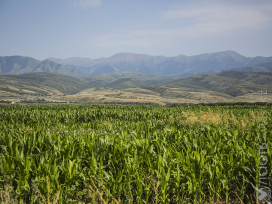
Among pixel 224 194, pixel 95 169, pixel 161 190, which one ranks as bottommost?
pixel 224 194

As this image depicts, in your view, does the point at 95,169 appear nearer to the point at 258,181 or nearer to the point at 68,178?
the point at 68,178

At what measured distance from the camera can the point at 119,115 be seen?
22828mm

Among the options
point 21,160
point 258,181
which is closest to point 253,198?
point 258,181

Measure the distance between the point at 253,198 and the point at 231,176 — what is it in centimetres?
76

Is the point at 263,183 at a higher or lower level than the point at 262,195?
higher

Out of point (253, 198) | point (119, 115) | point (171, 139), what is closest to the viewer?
point (253, 198)

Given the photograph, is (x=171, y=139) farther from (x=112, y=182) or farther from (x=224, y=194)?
(x=112, y=182)

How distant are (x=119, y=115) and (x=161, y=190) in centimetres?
1821

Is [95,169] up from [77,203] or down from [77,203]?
up

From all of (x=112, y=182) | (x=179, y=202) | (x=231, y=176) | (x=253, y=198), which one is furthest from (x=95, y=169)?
(x=253, y=198)

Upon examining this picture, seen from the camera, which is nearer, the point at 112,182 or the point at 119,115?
the point at 112,182

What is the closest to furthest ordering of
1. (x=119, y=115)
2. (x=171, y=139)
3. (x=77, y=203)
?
1. (x=77, y=203)
2. (x=171, y=139)
3. (x=119, y=115)

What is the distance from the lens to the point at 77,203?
4.75m

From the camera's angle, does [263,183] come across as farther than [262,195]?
Yes
